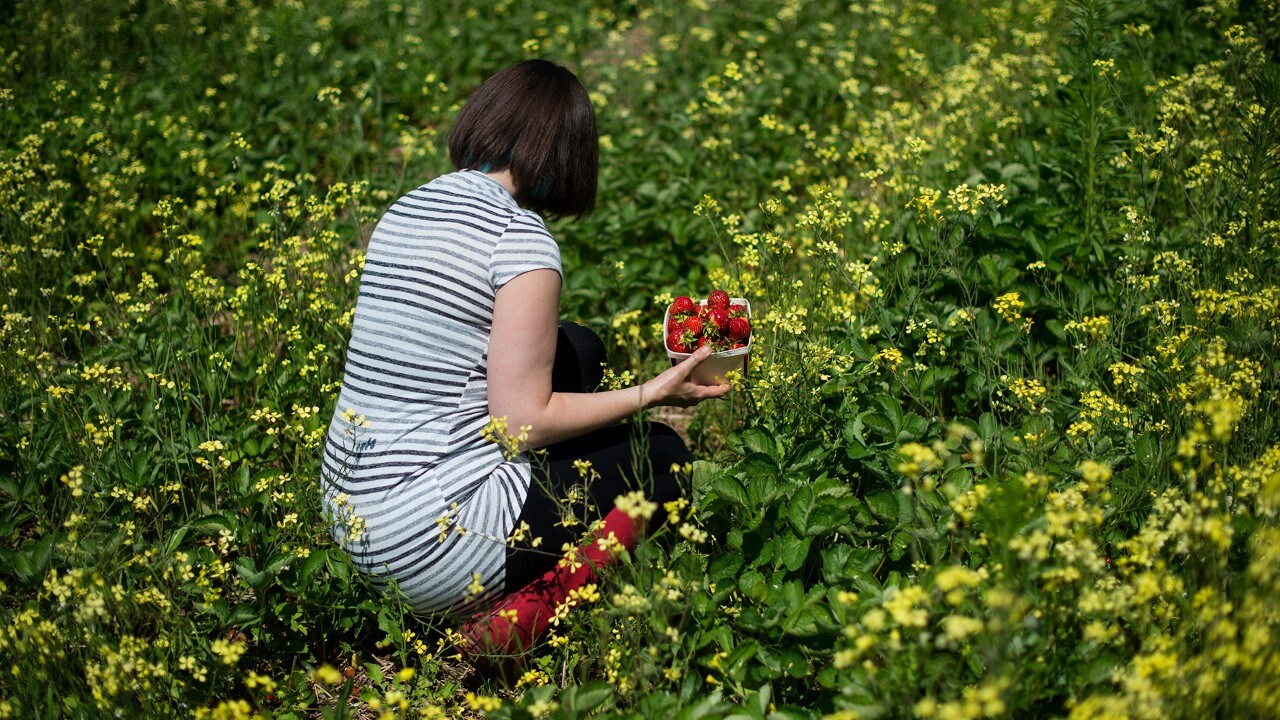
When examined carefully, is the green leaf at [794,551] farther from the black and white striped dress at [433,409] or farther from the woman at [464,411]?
the black and white striped dress at [433,409]

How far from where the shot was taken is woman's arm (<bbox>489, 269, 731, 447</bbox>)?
87.7 inches

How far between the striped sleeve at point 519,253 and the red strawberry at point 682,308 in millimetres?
510

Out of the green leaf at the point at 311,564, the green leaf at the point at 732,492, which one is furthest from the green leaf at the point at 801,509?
the green leaf at the point at 311,564

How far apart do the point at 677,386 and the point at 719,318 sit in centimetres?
27

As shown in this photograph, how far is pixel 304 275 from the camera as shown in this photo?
346 cm

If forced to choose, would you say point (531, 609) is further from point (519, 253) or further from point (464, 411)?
point (519, 253)

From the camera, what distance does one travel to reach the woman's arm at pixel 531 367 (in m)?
2.23

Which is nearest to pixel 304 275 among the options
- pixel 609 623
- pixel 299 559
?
pixel 299 559

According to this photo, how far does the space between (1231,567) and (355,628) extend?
2244mm

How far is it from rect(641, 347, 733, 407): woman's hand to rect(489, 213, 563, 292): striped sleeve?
1.36 feet

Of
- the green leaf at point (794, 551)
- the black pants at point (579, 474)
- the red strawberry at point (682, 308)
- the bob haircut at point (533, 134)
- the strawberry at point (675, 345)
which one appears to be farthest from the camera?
the red strawberry at point (682, 308)

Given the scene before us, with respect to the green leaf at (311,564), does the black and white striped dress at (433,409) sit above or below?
above

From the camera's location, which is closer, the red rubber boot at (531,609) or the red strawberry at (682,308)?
the red rubber boot at (531,609)

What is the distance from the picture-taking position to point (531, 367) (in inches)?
88.3
